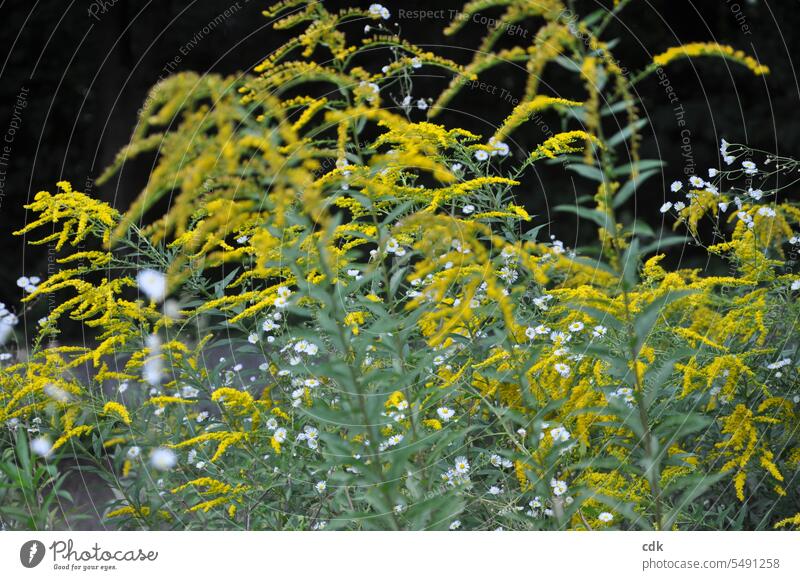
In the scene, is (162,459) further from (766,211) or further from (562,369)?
(766,211)

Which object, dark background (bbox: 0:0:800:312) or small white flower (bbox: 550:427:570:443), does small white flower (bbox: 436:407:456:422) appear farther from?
dark background (bbox: 0:0:800:312)


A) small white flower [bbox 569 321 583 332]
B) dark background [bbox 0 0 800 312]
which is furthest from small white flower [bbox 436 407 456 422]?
dark background [bbox 0 0 800 312]

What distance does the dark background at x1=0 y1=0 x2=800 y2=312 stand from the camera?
15.8 ft

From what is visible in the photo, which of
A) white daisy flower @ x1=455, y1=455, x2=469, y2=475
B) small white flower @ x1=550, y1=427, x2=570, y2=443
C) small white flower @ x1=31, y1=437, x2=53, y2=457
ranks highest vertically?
small white flower @ x1=31, y1=437, x2=53, y2=457

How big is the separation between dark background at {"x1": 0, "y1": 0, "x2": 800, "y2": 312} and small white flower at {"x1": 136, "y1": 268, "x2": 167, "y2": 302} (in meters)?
1.45

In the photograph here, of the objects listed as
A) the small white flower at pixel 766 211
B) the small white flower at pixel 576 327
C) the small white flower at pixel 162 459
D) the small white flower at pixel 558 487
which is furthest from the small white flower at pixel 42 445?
the small white flower at pixel 766 211

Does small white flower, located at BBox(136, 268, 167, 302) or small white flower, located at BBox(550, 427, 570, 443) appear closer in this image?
small white flower, located at BBox(550, 427, 570, 443)

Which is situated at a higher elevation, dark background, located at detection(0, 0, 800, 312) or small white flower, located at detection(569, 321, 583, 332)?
dark background, located at detection(0, 0, 800, 312)

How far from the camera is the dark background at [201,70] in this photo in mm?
4812

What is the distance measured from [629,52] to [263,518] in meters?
3.87

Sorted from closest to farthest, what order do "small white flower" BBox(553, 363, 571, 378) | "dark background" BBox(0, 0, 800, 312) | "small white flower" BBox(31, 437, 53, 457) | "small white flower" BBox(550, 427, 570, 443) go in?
"small white flower" BBox(550, 427, 570, 443) → "small white flower" BBox(553, 363, 571, 378) → "small white flower" BBox(31, 437, 53, 457) → "dark background" BBox(0, 0, 800, 312)

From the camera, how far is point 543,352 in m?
2.88

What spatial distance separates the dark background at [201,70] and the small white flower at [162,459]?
6.97 feet

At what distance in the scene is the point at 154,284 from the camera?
3.21m
